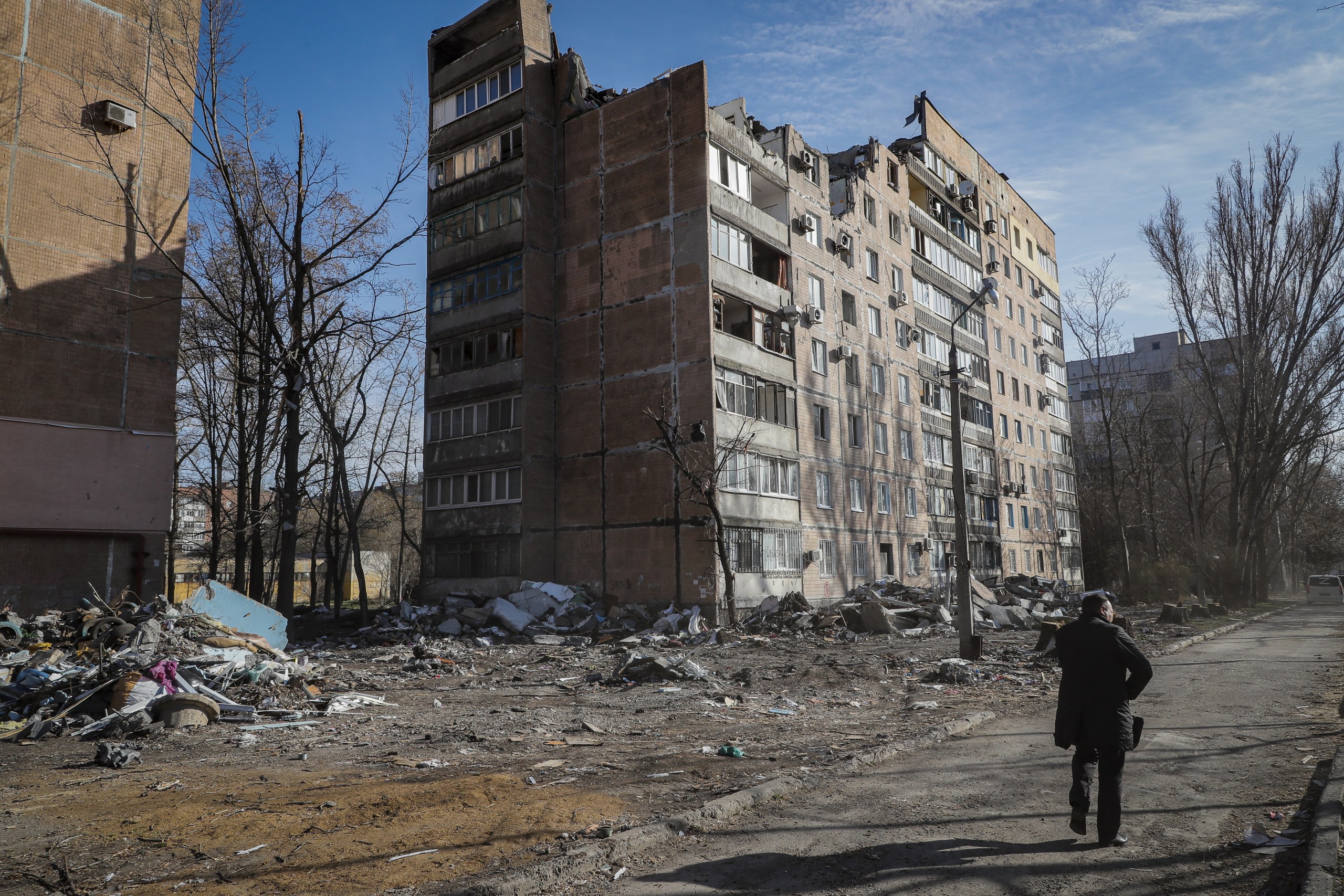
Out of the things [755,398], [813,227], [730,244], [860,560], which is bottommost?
[860,560]

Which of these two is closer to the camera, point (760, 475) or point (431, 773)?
point (431, 773)

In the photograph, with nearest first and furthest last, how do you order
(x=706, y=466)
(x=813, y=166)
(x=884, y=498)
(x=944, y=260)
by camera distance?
(x=706, y=466) < (x=813, y=166) < (x=884, y=498) < (x=944, y=260)

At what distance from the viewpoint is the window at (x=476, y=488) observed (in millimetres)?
29391

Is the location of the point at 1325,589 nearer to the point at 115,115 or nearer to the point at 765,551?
the point at 765,551

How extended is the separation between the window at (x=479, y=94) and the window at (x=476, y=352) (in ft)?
30.4

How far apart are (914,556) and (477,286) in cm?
2202

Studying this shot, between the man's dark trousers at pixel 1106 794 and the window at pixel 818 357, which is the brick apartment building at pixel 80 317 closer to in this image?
the window at pixel 818 357

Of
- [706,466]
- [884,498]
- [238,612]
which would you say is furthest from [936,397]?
[238,612]

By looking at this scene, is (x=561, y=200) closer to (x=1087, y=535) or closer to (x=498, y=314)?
(x=498, y=314)

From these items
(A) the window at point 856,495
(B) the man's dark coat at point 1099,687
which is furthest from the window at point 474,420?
(B) the man's dark coat at point 1099,687

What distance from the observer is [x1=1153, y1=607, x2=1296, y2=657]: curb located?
61.8 ft

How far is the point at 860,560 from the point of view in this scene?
33.2 meters

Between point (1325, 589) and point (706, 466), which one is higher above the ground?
point (706, 466)

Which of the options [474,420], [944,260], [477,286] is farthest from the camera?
[944,260]
